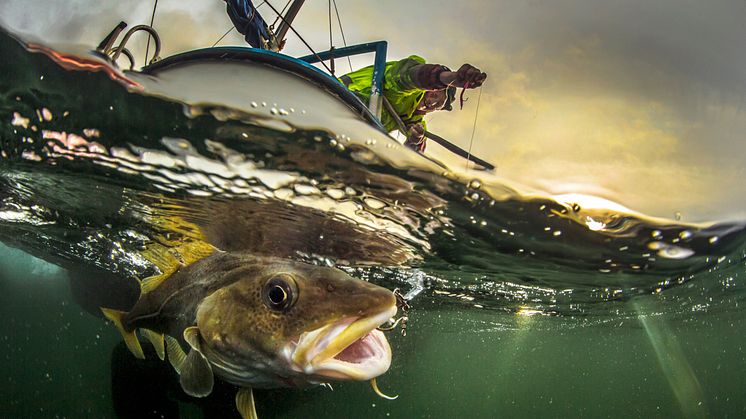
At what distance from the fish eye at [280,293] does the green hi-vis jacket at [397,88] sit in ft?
8.85

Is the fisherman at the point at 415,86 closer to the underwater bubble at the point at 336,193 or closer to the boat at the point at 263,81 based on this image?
the boat at the point at 263,81

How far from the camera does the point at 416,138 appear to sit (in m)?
6.23

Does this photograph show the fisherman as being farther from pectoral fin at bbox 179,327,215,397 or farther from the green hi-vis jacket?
pectoral fin at bbox 179,327,215,397

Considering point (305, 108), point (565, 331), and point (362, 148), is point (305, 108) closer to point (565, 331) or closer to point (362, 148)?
point (362, 148)

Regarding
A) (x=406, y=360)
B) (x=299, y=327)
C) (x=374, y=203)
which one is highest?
(x=374, y=203)

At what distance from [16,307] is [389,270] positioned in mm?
A: 86812

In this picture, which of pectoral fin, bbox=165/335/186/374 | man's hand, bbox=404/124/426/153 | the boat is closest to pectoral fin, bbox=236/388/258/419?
pectoral fin, bbox=165/335/186/374

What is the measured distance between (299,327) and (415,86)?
3150 mm

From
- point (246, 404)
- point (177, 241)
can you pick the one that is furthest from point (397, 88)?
point (177, 241)

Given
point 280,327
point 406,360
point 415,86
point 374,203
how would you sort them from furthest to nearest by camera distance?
point 406,360
point 374,203
point 415,86
point 280,327

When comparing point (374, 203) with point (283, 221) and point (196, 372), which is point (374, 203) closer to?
point (283, 221)

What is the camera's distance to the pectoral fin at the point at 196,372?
3.96 metres

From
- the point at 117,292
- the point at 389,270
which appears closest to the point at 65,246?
the point at 117,292

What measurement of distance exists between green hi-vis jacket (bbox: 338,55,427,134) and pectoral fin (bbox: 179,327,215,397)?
3.39m
